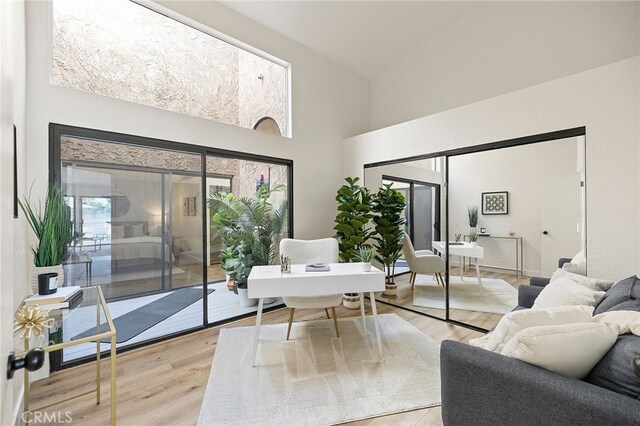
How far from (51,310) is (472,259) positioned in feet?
12.7

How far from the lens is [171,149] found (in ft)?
9.66

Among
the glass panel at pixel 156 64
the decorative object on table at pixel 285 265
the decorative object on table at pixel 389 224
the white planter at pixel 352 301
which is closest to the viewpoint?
the glass panel at pixel 156 64

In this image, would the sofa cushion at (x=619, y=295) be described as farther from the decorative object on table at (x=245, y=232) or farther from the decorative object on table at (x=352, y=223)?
the decorative object on table at (x=245, y=232)

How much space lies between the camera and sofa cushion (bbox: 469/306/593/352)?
4.42 feet

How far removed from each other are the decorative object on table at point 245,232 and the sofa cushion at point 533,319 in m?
2.89

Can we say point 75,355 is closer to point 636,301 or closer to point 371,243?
point 371,243

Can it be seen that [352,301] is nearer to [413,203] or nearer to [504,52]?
[413,203]

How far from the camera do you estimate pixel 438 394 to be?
1.96 meters

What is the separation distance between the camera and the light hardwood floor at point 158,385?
1.75 metres

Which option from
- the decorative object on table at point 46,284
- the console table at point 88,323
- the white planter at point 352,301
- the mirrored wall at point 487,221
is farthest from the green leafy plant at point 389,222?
the decorative object on table at point 46,284

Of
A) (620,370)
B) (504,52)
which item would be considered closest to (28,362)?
(620,370)

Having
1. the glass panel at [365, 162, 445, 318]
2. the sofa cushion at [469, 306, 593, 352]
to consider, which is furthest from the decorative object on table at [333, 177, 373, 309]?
the sofa cushion at [469, 306, 593, 352]

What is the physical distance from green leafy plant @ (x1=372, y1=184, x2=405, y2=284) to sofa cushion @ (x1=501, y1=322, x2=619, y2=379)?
2855 millimetres

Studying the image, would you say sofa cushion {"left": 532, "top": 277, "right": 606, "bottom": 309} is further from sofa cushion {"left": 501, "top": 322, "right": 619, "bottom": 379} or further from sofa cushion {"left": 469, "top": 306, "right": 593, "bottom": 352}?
sofa cushion {"left": 501, "top": 322, "right": 619, "bottom": 379}
